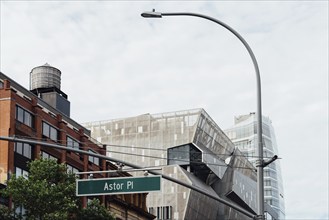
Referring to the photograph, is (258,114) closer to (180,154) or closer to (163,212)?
(163,212)

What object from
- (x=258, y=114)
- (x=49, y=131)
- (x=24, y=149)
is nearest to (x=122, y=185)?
(x=258, y=114)

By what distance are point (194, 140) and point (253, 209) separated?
1402 inches

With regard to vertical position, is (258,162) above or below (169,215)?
below

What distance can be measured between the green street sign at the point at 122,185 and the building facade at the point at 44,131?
32.6m

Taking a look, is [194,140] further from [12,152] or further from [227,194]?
[12,152]

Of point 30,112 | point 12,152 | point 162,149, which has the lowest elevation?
point 12,152

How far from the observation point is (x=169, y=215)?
392ft

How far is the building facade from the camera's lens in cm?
6425

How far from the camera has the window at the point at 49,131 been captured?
7025cm

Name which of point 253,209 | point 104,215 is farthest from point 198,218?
point 104,215

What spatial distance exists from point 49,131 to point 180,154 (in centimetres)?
5490

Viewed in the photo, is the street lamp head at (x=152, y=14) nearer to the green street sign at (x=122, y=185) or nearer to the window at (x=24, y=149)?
the green street sign at (x=122, y=185)

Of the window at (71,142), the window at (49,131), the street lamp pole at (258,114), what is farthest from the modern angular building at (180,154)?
the street lamp pole at (258,114)

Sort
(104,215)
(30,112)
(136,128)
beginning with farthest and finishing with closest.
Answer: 1. (136,128)
2. (30,112)
3. (104,215)
